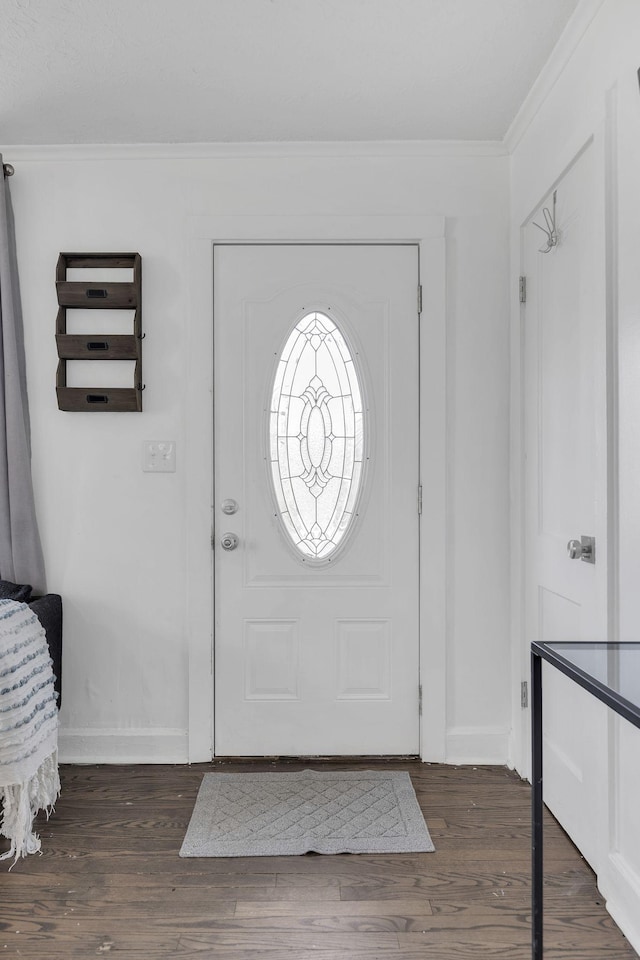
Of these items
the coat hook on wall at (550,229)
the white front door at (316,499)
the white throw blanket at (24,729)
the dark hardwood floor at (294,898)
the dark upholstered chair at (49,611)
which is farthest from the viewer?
the white front door at (316,499)

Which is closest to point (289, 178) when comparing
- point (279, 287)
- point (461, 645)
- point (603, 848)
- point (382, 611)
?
point (279, 287)

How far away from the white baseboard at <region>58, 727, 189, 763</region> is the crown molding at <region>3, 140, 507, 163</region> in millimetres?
2286

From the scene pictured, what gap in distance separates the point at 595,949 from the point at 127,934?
1.15 metres

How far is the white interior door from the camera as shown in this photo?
6.24 feet

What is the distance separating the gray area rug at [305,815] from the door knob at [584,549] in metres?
1.00

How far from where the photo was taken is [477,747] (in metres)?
2.69

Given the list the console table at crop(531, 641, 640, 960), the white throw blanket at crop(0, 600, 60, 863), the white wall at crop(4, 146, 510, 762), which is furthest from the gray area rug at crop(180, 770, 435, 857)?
the console table at crop(531, 641, 640, 960)

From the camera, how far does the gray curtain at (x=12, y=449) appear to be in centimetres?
260

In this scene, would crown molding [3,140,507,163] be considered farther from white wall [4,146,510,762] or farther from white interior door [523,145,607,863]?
white interior door [523,145,607,863]

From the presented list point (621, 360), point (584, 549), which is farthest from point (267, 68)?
point (584, 549)

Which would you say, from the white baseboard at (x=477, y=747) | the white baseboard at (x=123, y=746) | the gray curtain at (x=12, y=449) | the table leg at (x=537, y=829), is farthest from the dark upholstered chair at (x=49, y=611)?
the table leg at (x=537, y=829)

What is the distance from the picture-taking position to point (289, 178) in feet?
8.80

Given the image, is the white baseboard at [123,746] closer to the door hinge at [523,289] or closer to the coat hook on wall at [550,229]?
the door hinge at [523,289]

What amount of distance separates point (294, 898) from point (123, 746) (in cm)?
112
